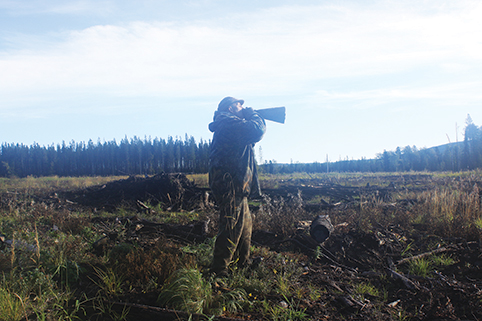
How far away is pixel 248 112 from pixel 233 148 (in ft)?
2.21

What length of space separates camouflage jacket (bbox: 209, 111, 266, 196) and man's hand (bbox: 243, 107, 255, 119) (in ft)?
0.69

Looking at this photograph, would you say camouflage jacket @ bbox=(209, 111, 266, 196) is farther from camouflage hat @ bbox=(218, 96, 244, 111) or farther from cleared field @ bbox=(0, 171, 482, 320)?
cleared field @ bbox=(0, 171, 482, 320)

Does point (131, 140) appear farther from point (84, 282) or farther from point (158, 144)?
point (84, 282)

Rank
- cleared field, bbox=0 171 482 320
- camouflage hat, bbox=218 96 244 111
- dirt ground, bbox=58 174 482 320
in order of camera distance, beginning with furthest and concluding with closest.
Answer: camouflage hat, bbox=218 96 244 111 → dirt ground, bbox=58 174 482 320 → cleared field, bbox=0 171 482 320

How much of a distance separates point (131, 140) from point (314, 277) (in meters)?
104

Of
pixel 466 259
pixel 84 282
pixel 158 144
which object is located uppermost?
pixel 158 144

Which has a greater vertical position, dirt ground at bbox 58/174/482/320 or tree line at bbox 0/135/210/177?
tree line at bbox 0/135/210/177

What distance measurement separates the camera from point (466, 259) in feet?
16.8

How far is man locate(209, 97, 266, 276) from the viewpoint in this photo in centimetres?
384

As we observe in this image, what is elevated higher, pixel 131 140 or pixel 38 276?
pixel 131 140

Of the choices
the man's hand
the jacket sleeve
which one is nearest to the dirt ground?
the jacket sleeve

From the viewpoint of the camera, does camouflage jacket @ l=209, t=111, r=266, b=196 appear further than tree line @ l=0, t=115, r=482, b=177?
No

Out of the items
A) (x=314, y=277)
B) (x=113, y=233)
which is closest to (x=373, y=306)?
(x=314, y=277)

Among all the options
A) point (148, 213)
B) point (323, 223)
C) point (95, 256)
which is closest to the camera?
point (95, 256)
